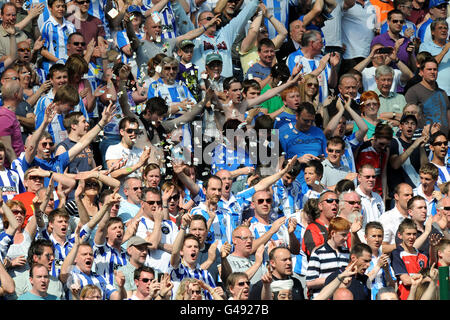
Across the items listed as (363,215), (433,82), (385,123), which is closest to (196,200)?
(363,215)

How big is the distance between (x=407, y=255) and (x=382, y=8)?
20.0ft

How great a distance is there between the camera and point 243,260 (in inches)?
538

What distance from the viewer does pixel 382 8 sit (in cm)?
1931

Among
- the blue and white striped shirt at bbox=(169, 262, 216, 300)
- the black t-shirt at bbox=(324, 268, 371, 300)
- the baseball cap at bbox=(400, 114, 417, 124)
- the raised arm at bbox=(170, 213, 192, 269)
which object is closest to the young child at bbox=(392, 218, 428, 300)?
the black t-shirt at bbox=(324, 268, 371, 300)

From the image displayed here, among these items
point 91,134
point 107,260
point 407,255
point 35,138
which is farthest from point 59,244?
point 407,255

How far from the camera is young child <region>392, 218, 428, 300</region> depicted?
13.9 meters

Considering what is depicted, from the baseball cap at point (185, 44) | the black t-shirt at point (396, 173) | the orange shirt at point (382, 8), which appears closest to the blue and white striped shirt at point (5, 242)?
the baseball cap at point (185, 44)

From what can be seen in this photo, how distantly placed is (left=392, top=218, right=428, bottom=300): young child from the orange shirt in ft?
18.0

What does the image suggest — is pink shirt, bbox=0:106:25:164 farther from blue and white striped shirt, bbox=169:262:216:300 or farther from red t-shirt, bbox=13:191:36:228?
blue and white striped shirt, bbox=169:262:216:300

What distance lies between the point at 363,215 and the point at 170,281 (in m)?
3.15

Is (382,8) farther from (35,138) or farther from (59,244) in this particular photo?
(59,244)
